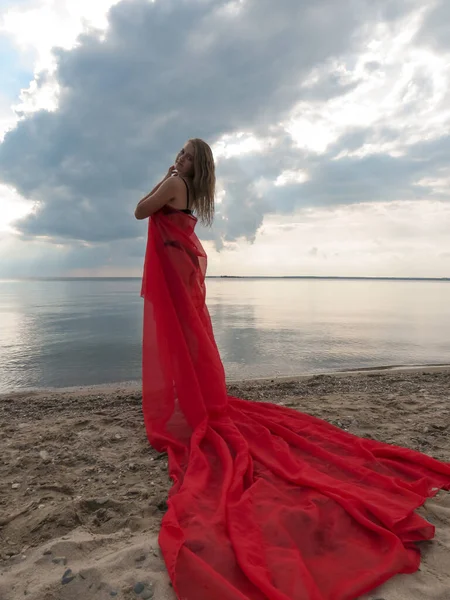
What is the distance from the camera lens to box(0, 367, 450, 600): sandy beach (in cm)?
213

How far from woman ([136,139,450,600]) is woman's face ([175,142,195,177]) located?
0.04 feet

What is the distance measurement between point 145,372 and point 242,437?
4.53ft

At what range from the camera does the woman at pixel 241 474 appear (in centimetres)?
218

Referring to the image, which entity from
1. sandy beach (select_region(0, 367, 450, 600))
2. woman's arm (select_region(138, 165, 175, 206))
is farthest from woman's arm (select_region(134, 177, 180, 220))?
sandy beach (select_region(0, 367, 450, 600))

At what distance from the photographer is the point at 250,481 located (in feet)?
10.2

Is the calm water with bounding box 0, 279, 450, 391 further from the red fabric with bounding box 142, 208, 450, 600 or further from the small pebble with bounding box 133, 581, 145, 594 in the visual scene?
the small pebble with bounding box 133, 581, 145, 594

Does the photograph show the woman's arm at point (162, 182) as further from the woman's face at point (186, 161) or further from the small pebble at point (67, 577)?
the small pebble at point (67, 577)

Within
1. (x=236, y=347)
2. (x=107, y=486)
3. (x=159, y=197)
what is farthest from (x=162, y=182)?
(x=236, y=347)

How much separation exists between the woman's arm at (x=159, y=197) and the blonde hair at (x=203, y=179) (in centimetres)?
25

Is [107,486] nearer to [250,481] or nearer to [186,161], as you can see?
[250,481]

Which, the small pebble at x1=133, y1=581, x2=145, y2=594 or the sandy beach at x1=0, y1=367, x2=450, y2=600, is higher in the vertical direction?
the small pebble at x1=133, y1=581, x2=145, y2=594

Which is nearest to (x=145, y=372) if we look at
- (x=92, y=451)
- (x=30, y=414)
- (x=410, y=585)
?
(x=92, y=451)

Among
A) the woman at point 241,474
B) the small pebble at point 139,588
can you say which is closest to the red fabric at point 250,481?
the woman at point 241,474

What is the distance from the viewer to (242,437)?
149 inches
